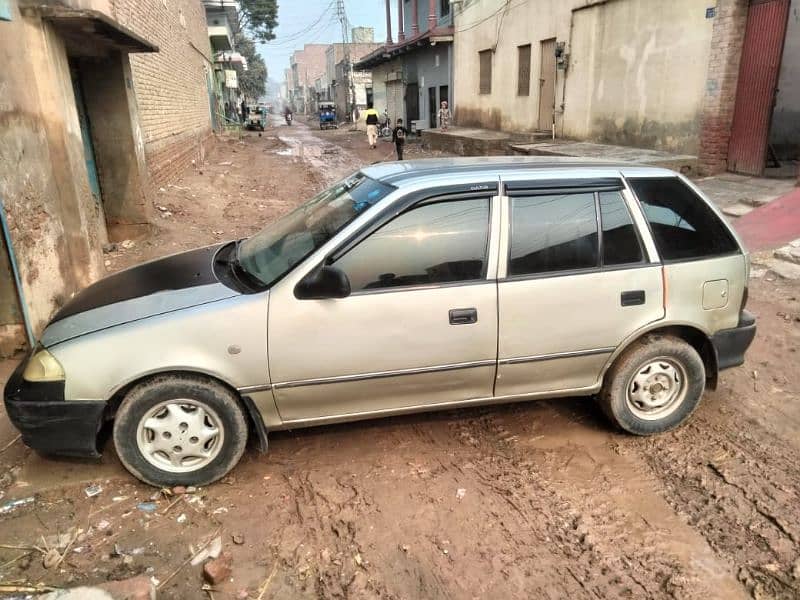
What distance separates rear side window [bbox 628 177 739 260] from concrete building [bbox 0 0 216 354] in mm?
4732

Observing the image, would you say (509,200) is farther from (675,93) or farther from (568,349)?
(675,93)

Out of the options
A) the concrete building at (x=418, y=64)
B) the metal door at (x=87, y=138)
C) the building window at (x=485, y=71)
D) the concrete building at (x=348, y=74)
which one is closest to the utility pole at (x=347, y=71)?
the concrete building at (x=348, y=74)

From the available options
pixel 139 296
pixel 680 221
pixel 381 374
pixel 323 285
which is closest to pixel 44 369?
pixel 139 296

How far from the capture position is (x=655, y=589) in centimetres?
256

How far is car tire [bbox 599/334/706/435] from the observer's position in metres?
3.55

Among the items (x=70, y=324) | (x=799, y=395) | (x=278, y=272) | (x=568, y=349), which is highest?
(x=278, y=272)

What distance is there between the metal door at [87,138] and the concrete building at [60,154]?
2cm

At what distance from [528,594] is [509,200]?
6.52ft

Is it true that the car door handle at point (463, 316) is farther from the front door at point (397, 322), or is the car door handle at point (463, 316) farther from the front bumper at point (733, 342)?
the front bumper at point (733, 342)

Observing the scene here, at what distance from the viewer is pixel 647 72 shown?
12.4 metres

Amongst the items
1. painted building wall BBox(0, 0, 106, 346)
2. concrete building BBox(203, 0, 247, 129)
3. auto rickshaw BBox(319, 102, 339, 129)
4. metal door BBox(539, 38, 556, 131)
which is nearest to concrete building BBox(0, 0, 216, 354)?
painted building wall BBox(0, 0, 106, 346)

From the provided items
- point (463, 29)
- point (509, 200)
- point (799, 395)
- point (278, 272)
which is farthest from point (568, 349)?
point (463, 29)

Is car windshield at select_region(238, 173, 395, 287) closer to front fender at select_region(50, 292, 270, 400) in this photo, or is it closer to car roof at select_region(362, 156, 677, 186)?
car roof at select_region(362, 156, 677, 186)

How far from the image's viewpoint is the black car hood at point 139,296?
312 cm
